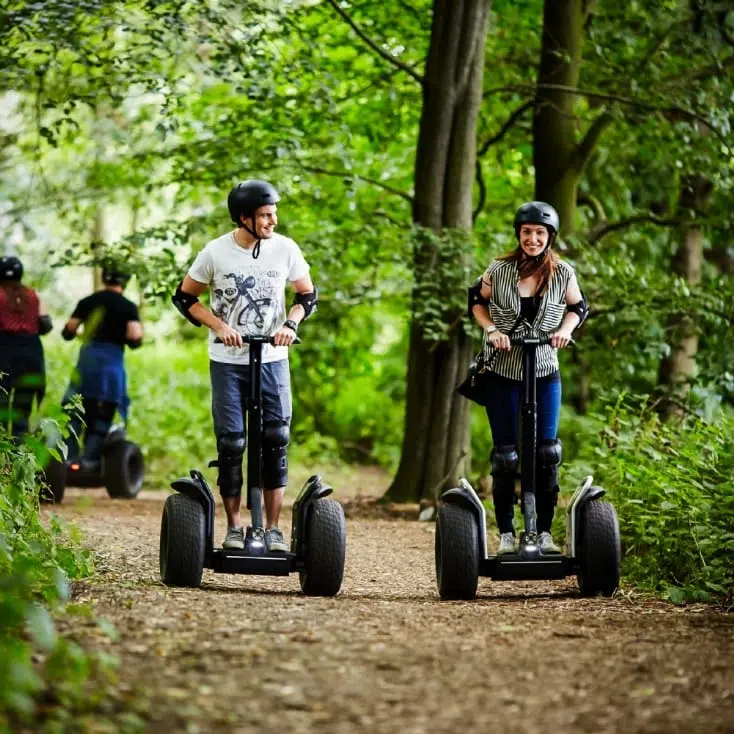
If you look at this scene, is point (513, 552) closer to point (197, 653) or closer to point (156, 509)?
point (197, 653)

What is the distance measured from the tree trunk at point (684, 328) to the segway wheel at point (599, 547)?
538 cm

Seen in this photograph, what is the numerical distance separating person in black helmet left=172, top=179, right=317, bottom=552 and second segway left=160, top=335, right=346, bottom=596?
8 cm

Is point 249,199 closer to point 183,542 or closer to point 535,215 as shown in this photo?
point 535,215

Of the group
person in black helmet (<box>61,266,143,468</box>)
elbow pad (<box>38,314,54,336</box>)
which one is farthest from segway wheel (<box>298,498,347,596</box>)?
person in black helmet (<box>61,266,143,468</box>)

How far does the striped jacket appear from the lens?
6.39 m

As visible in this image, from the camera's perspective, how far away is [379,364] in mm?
21875

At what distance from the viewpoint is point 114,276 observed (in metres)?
11.3

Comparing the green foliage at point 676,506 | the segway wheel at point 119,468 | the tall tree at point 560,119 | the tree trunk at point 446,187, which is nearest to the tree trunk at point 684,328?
the tall tree at point 560,119

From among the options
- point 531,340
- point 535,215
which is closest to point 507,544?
point 531,340

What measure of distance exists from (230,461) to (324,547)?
24.7 inches

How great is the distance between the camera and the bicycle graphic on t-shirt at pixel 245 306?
20.5 feet

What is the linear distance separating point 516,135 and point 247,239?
8.22m

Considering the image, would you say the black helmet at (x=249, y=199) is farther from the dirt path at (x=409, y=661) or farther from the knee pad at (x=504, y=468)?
the dirt path at (x=409, y=661)

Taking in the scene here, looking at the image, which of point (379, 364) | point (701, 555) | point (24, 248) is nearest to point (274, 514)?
point (701, 555)
